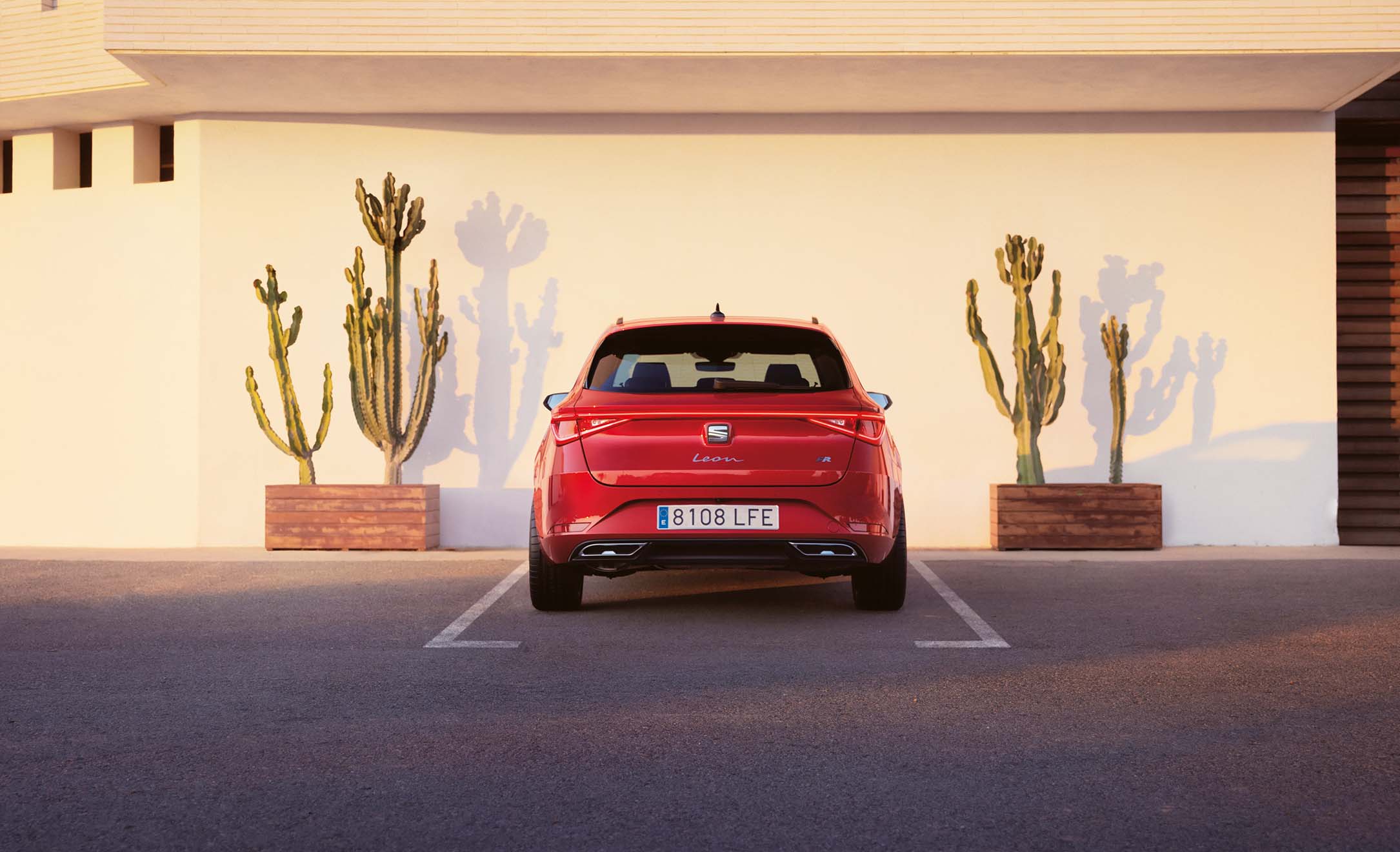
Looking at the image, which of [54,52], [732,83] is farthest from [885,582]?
[54,52]

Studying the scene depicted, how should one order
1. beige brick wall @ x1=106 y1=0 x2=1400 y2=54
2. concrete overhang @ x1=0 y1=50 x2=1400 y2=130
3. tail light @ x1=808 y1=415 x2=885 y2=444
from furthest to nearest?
concrete overhang @ x1=0 y1=50 x2=1400 y2=130
beige brick wall @ x1=106 y1=0 x2=1400 y2=54
tail light @ x1=808 y1=415 x2=885 y2=444

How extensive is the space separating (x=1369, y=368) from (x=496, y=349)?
8069 millimetres

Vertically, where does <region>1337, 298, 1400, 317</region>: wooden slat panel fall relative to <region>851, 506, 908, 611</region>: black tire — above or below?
above

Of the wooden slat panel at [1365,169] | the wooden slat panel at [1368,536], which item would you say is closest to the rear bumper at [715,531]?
the wooden slat panel at [1368,536]

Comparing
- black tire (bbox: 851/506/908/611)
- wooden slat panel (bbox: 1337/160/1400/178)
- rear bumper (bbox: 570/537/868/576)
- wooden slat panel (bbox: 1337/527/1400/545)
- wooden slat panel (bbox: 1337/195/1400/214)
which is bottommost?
wooden slat panel (bbox: 1337/527/1400/545)

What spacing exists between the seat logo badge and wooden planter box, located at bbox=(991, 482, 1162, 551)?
5213mm

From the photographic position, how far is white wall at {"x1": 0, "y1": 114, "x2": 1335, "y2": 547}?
11.6 metres

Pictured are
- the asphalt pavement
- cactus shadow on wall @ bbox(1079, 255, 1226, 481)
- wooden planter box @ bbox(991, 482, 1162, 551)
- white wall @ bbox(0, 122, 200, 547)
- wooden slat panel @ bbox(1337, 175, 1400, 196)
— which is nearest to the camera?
the asphalt pavement

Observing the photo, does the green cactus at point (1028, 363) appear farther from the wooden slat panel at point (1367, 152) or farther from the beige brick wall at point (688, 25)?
the wooden slat panel at point (1367, 152)

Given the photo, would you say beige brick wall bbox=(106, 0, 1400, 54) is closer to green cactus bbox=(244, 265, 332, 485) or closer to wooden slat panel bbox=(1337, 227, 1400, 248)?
green cactus bbox=(244, 265, 332, 485)

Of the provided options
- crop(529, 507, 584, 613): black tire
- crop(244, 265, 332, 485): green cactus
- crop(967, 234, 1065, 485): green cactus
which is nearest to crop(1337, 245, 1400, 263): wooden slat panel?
crop(967, 234, 1065, 485): green cactus

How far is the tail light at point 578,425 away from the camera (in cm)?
612

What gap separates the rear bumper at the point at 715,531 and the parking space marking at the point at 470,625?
23.1 inches

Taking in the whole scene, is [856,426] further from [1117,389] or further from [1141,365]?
[1141,365]
